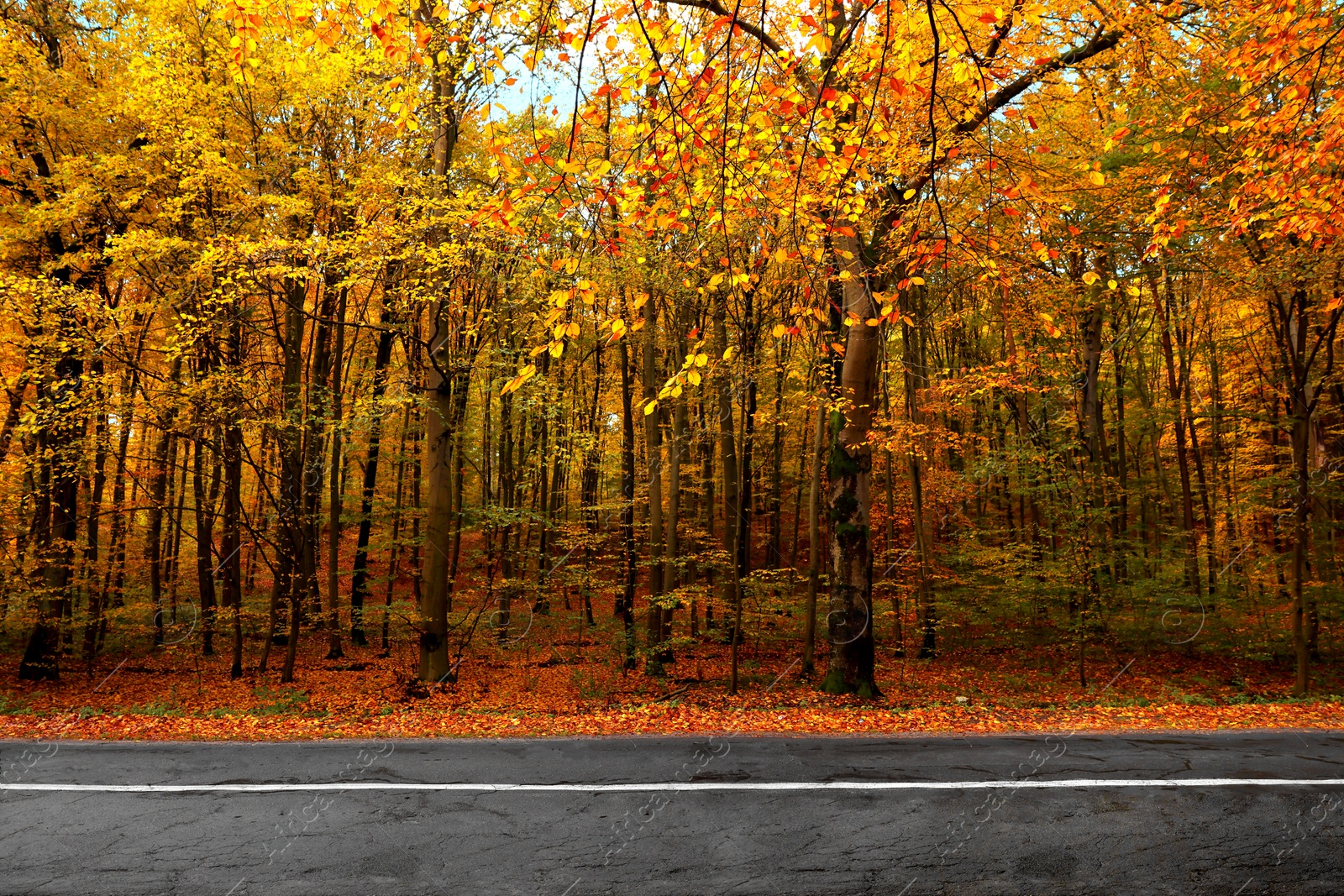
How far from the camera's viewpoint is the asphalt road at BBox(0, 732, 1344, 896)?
12.7 feet

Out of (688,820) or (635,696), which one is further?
(635,696)

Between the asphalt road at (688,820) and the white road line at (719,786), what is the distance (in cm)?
3

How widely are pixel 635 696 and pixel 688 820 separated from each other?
25.8ft

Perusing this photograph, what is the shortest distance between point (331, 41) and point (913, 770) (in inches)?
245

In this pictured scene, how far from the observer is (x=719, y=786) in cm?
539

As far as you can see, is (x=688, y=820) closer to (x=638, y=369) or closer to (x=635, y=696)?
(x=635, y=696)

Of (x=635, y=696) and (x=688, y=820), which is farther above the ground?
(x=688, y=820)

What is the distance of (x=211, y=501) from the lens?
1557cm

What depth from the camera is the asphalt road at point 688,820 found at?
3867 mm

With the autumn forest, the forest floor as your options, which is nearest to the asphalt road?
the forest floor

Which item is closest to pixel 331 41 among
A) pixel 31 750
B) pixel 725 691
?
pixel 31 750

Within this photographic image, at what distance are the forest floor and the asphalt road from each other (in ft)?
5.66

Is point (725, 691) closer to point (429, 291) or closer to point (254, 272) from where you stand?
point (429, 291)

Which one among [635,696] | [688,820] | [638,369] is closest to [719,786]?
[688,820]
